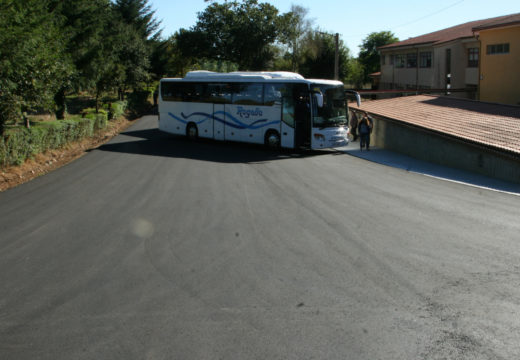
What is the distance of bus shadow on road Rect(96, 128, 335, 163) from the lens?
851 inches

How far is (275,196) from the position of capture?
13633 mm

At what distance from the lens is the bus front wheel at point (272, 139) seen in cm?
2317

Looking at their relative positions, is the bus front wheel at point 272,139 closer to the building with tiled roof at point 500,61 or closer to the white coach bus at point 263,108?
the white coach bus at point 263,108

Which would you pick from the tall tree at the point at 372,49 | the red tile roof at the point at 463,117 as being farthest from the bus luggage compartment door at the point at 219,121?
the tall tree at the point at 372,49

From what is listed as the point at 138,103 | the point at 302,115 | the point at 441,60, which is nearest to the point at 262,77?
the point at 302,115

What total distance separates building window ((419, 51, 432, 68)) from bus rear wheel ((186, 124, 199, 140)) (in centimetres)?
3052

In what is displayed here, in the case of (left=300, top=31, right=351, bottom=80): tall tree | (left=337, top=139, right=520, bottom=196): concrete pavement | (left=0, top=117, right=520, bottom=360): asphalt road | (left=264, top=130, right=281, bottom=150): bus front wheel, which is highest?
(left=300, top=31, right=351, bottom=80): tall tree

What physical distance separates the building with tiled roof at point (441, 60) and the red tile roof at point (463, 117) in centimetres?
762

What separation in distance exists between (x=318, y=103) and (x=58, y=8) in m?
16.7

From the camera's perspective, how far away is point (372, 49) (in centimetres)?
9644

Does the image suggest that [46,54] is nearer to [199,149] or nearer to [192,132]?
[199,149]

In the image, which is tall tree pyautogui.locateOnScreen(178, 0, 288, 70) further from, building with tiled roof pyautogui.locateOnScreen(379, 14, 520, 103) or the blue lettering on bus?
the blue lettering on bus

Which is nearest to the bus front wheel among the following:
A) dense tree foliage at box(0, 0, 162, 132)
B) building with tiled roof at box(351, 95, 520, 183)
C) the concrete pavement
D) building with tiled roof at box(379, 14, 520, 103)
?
the concrete pavement

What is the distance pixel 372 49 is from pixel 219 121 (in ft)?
255
